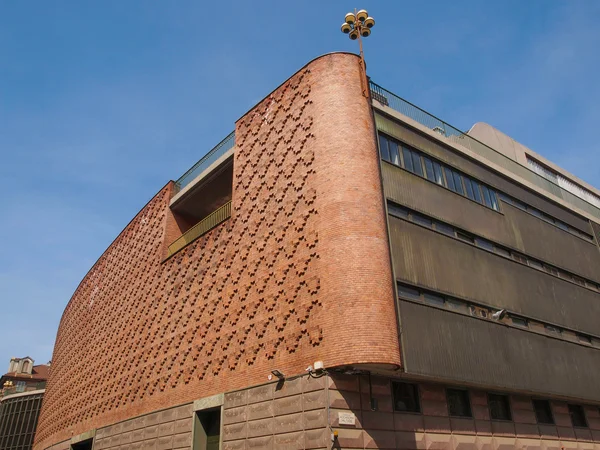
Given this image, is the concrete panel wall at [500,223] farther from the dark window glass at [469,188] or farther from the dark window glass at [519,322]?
the dark window glass at [519,322]

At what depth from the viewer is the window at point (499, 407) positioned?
15971mm

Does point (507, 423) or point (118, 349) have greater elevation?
point (118, 349)

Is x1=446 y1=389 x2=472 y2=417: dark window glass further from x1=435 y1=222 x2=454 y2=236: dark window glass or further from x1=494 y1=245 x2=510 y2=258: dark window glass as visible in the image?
x1=494 y1=245 x2=510 y2=258: dark window glass

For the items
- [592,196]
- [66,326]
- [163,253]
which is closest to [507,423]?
[163,253]

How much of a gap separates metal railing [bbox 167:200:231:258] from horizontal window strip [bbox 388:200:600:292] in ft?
23.5

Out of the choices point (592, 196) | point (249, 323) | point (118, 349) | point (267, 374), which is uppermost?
point (592, 196)

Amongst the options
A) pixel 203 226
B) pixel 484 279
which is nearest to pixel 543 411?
pixel 484 279

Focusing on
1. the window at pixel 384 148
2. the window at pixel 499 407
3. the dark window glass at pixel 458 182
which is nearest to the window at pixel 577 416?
the window at pixel 499 407

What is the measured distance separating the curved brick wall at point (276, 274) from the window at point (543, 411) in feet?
27.7

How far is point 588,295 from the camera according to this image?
22.5m

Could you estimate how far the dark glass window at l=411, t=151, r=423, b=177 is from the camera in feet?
58.1

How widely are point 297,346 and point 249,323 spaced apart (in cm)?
286

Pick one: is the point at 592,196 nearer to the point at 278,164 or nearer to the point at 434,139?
the point at 434,139

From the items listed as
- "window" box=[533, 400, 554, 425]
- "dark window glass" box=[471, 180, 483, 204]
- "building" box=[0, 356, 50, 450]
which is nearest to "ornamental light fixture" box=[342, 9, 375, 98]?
"dark window glass" box=[471, 180, 483, 204]
